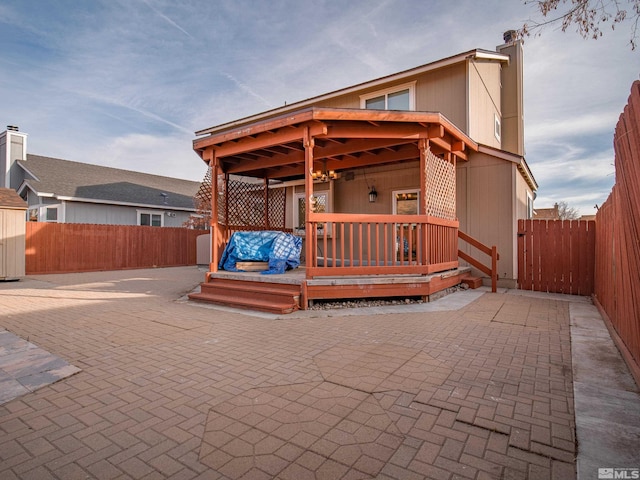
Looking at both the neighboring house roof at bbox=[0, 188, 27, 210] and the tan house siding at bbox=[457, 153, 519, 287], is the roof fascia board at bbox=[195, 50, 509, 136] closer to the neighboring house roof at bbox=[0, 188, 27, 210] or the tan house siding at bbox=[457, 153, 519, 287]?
the tan house siding at bbox=[457, 153, 519, 287]

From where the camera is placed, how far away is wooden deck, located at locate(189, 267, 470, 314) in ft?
19.0

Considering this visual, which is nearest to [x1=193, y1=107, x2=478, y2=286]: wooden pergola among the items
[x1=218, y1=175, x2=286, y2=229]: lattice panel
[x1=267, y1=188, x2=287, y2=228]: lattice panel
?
[x1=218, y1=175, x2=286, y2=229]: lattice panel

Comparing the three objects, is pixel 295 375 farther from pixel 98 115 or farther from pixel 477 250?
pixel 98 115

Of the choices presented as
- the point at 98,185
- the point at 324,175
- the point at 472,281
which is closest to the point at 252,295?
the point at 324,175

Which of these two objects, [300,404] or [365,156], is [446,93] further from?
[300,404]

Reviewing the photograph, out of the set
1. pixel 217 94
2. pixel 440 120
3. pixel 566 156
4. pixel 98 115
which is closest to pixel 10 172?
pixel 98 115

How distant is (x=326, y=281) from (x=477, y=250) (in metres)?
4.45

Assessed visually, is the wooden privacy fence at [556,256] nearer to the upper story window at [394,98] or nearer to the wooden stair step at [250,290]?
the upper story window at [394,98]

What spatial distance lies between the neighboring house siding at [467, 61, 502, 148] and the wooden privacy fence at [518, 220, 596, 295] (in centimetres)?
289

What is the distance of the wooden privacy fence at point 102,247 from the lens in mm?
11961

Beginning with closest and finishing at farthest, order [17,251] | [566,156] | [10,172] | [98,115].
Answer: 1. [17,251]
2. [98,115]
3. [10,172]
4. [566,156]

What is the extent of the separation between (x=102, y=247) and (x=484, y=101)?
48.0 ft

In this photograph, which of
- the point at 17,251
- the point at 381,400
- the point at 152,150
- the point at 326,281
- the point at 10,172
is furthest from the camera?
the point at 152,150

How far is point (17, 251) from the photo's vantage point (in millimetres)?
9672
